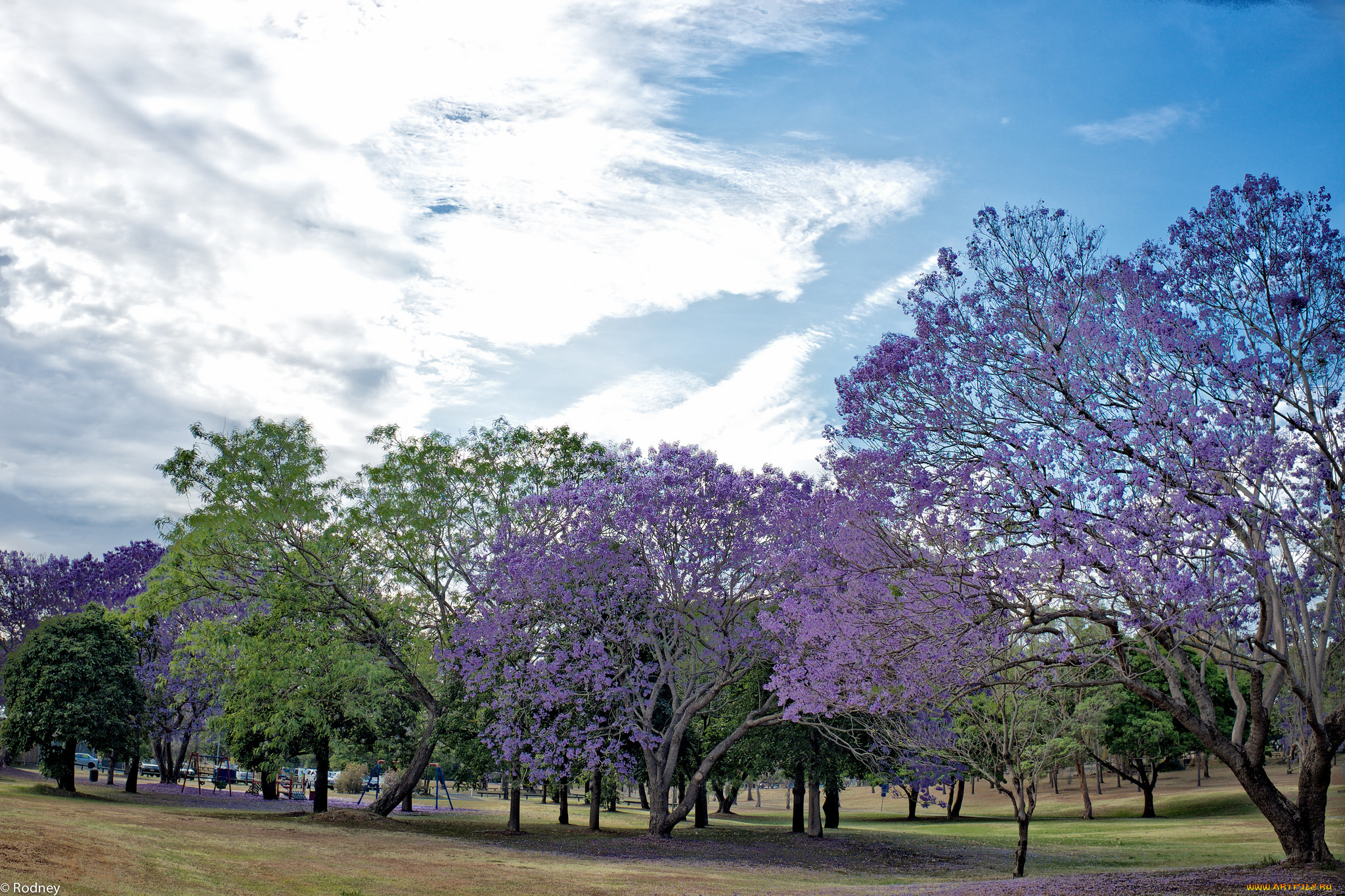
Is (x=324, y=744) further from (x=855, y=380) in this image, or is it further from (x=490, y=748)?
(x=855, y=380)

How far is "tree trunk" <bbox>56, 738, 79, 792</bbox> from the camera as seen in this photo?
32.9 meters

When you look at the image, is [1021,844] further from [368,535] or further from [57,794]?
[57,794]

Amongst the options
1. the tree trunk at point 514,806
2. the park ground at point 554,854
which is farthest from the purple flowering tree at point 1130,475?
the tree trunk at point 514,806

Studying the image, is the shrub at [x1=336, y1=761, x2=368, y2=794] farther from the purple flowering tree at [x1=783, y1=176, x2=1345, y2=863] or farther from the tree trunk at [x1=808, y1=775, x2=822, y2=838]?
the purple flowering tree at [x1=783, y1=176, x2=1345, y2=863]

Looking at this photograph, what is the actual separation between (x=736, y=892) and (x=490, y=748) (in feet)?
49.9

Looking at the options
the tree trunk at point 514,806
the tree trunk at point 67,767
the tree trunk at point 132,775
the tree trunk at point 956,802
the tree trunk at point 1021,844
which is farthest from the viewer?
the tree trunk at point 956,802

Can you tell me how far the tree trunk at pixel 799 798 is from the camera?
125ft

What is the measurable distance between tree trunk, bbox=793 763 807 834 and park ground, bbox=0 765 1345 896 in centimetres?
133

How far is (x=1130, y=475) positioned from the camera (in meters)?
13.4

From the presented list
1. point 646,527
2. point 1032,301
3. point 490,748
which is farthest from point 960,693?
point 490,748

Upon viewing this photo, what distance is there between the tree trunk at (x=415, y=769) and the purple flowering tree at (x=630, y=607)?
3071 millimetres

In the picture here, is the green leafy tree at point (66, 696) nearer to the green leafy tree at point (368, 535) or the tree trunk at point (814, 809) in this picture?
the green leafy tree at point (368, 535)

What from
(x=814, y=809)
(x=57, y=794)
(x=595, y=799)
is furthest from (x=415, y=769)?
(x=814, y=809)

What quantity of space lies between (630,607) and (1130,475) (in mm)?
17611
